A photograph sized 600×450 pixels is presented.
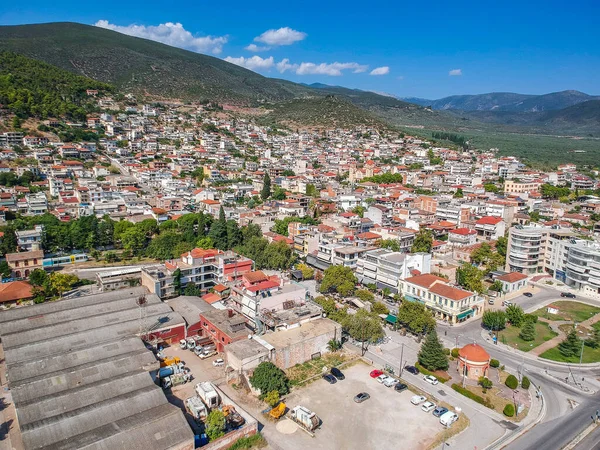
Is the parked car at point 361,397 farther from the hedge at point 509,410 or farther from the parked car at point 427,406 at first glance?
the hedge at point 509,410

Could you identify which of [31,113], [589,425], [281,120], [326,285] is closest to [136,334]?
[326,285]

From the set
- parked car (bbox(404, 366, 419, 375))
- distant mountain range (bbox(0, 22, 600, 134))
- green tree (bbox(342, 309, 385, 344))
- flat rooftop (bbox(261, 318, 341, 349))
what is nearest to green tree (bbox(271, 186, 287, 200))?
flat rooftop (bbox(261, 318, 341, 349))

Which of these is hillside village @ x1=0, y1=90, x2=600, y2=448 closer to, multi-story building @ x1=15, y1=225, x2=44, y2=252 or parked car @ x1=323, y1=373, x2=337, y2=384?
multi-story building @ x1=15, y1=225, x2=44, y2=252

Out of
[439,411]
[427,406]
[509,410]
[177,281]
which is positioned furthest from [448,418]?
[177,281]

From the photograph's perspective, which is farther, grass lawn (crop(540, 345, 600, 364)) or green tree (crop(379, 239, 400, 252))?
green tree (crop(379, 239, 400, 252))

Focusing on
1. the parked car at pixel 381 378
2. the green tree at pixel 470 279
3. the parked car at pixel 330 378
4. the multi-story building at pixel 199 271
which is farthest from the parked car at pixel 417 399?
the multi-story building at pixel 199 271

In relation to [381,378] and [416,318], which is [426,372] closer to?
[381,378]
